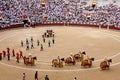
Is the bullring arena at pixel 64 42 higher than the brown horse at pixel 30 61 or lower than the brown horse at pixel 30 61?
lower

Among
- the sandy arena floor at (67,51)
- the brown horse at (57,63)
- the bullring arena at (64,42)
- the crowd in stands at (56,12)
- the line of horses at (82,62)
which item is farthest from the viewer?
the crowd in stands at (56,12)

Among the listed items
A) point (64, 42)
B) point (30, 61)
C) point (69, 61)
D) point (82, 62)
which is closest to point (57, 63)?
point (69, 61)

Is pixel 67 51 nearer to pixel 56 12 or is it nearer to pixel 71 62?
pixel 71 62

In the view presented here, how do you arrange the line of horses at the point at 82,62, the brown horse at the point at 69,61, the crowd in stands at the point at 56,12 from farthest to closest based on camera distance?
the crowd in stands at the point at 56,12 < the brown horse at the point at 69,61 < the line of horses at the point at 82,62

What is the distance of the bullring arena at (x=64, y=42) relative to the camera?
26297mm

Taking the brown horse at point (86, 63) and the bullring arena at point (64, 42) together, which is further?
the brown horse at point (86, 63)

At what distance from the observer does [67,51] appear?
109 ft

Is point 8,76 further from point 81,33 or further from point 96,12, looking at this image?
point 96,12

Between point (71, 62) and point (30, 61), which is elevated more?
point (30, 61)

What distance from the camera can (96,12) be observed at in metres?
56.5

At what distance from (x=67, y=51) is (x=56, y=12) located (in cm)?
2396

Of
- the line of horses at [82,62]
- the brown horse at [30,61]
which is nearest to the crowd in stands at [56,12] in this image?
the brown horse at [30,61]

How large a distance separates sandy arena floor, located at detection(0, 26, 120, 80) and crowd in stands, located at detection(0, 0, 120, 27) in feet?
14.5

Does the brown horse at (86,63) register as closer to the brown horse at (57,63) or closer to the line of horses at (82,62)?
the line of horses at (82,62)
